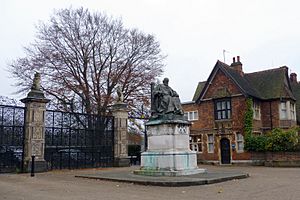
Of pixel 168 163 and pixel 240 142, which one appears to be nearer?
pixel 168 163

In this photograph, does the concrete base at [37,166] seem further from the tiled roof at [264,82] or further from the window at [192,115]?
the window at [192,115]

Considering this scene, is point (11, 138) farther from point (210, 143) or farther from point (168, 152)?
point (210, 143)

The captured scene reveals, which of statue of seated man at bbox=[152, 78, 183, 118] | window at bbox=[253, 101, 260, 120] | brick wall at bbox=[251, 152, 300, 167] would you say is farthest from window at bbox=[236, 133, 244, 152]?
statue of seated man at bbox=[152, 78, 183, 118]

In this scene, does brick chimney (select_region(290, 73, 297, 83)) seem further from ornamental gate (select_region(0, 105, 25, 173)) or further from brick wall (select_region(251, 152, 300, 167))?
ornamental gate (select_region(0, 105, 25, 173))

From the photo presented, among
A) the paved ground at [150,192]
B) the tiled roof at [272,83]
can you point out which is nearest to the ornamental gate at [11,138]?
the paved ground at [150,192]

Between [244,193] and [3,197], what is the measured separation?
6404 mm

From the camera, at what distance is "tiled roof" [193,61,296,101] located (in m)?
30.8

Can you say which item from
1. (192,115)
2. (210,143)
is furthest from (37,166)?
(192,115)

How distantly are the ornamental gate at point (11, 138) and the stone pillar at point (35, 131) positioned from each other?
277mm

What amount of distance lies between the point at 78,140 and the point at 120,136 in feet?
9.58

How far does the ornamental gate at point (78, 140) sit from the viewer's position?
18000 millimetres

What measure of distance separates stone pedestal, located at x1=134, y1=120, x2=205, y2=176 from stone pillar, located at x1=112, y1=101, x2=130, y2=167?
6.27m

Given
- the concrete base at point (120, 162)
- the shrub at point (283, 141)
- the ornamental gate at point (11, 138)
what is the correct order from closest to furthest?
the ornamental gate at point (11, 138) < the concrete base at point (120, 162) < the shrub at point (283, 141)

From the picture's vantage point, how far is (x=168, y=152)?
1398cm
